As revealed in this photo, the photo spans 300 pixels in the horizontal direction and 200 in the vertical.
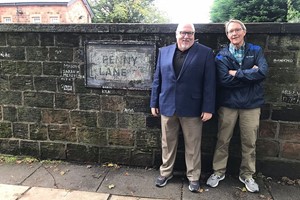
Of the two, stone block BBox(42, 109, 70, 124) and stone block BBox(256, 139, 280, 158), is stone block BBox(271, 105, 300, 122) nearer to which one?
stone block BBox(256, 139, 280, 158)

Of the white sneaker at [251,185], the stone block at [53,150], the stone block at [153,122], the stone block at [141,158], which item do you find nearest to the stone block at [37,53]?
the stone block at [53,150]

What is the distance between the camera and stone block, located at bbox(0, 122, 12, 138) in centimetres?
413

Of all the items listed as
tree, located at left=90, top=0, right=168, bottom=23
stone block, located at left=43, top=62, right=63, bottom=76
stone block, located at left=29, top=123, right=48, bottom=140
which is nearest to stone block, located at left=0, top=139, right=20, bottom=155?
stone block, located at left=29, top=123, right=48, bottom=140

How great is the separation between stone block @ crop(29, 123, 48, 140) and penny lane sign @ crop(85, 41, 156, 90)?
38.6 inches

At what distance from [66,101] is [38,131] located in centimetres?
66

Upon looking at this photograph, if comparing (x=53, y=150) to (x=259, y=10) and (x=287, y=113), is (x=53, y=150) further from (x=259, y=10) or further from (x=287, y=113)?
(x=259, y=10)

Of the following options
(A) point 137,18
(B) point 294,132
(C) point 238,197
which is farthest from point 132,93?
(A) point 137,18

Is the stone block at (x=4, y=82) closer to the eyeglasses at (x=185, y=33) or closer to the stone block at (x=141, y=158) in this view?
the stone block at (x=141, y=158)

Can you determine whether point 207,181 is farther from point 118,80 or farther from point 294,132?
point 118,80

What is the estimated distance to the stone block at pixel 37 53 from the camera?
384 centimetres

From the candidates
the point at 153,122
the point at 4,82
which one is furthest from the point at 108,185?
the point at 4,82

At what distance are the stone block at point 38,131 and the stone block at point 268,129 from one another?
9.71ft

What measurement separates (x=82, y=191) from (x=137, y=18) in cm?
2803

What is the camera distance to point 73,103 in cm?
389
